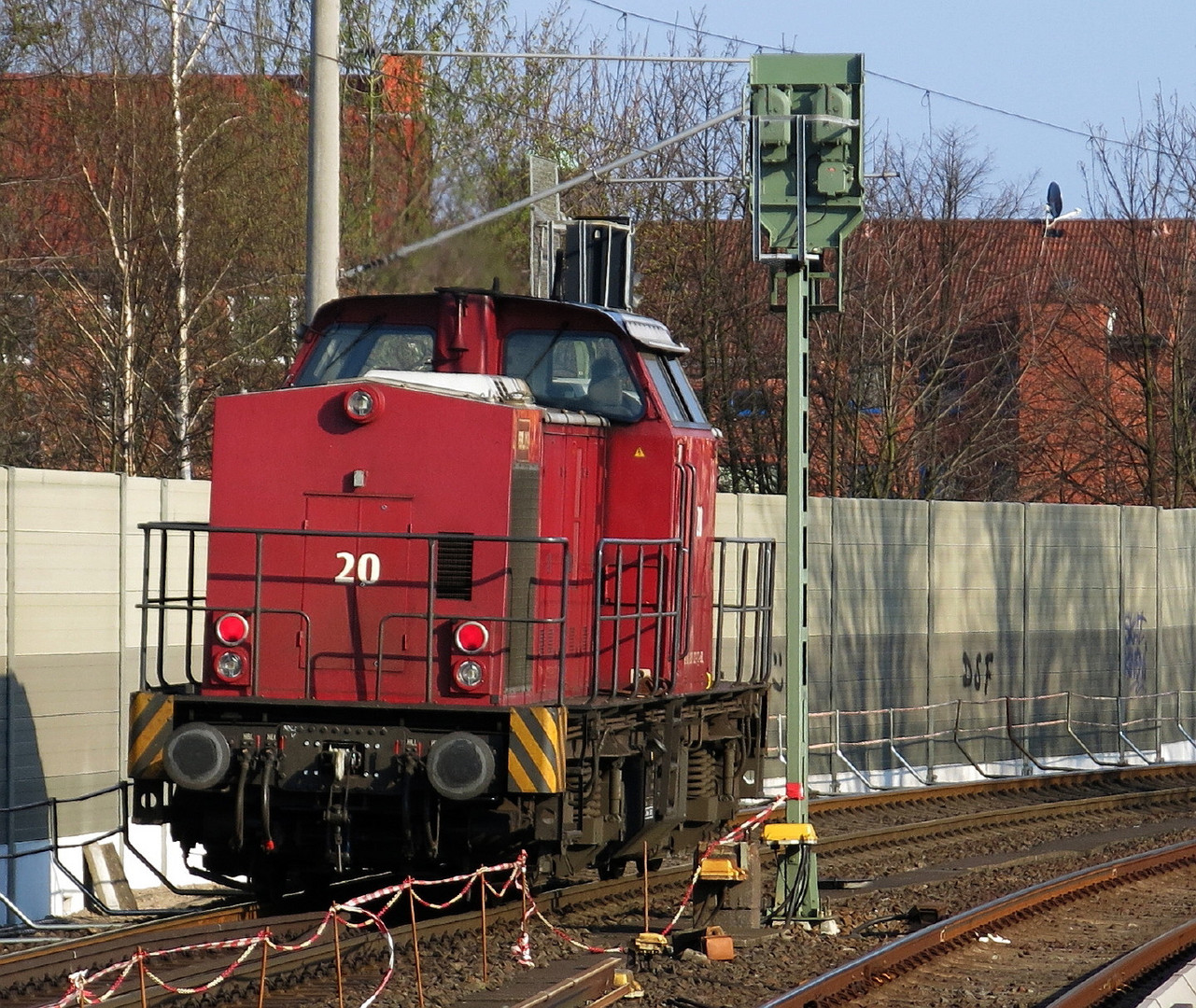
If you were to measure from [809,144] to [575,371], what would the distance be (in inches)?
73.9

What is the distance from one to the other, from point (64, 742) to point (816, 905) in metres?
4.86

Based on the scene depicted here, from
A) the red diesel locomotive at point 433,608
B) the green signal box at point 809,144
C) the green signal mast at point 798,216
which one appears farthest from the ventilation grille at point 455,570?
the green signal box at point 809,144

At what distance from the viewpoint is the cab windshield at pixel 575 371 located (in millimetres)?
9289

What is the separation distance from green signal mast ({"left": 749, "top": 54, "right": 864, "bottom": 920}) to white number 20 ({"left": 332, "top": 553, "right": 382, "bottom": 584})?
244 centimetres

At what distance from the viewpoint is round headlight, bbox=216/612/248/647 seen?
27.9 ft

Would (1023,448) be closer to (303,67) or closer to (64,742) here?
(303,67)

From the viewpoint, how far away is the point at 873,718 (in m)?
19.0

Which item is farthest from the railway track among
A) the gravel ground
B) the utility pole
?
the utility pole

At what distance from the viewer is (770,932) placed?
9375 mm

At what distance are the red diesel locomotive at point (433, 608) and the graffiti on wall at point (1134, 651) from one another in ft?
49.3

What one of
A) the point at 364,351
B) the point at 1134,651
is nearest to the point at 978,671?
the point at 1134,651

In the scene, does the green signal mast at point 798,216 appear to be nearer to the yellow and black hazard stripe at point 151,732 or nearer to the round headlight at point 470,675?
the round headlight at point 470,675

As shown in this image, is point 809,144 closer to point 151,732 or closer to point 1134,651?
point 151,732

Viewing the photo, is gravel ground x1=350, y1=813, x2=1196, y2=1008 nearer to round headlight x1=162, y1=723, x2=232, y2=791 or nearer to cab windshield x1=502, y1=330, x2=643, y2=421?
round headlight x1=162, y1=723, x2=232, y2=791
